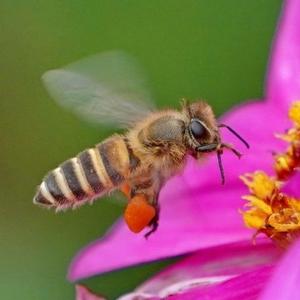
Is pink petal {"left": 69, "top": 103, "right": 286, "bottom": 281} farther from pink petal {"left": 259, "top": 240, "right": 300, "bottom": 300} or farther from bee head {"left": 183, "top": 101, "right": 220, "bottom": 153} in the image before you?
pink petal {"left": 259, "top": 240, "right": 300, "bottom": 300}

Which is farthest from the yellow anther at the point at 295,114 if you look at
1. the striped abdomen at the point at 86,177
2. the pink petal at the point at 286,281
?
the pink petal at the point at 286,281

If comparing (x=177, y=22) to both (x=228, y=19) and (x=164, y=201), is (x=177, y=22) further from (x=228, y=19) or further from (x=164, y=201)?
(x=164, y=201)

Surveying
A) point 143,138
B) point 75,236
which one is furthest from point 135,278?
point 143,138

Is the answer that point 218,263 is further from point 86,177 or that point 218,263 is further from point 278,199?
point 86,177

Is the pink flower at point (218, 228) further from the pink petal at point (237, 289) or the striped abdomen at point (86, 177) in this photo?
the striped abdomen at point (86, 177)

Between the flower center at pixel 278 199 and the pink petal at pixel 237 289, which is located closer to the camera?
the pink petal at pixel 237 289
